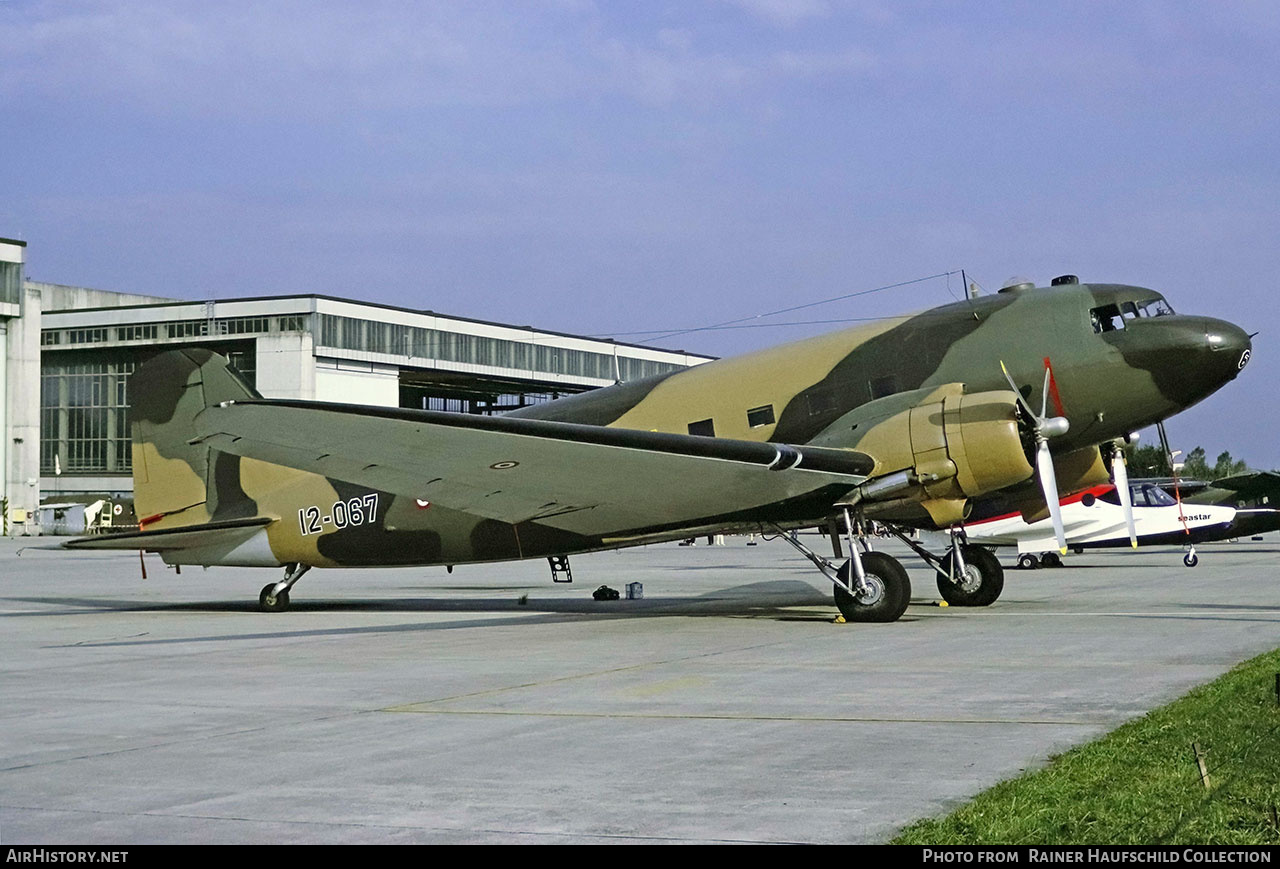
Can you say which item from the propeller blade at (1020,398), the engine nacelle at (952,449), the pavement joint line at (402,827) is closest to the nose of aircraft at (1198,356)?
the propeller blade at (1020,398)

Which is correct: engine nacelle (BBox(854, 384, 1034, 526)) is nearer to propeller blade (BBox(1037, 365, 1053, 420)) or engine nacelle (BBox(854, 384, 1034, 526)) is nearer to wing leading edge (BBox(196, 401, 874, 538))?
→ wing leading edge (BBox(196, 401, 874, 538))

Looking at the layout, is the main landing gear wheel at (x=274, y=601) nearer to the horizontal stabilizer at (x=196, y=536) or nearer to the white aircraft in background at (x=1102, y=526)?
the horizontal stabilizer at (x=196, y=536)

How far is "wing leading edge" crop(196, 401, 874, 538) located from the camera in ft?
50.1

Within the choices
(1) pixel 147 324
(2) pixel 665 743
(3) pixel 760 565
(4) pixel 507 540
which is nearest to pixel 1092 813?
(2) pixel 665 743

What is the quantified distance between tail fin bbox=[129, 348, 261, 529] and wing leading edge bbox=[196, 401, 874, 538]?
689cm

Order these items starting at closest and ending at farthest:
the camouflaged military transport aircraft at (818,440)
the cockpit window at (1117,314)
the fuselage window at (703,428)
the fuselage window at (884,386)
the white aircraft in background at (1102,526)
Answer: the camouflaged military transport aircraft at (818,440) → the cockpit window at (1117,314) → the fuselage window at (884,386) → the fuselage window at (703,428) → the white aircraft in background at (1102,526)

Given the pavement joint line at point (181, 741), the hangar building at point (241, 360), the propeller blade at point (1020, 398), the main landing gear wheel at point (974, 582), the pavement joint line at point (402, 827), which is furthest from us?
the hangar building at point (241, 360)

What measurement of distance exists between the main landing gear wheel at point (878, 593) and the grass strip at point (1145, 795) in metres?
8.28

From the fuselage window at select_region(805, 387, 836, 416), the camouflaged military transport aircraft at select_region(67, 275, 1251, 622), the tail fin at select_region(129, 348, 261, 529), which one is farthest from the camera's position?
the tail fin at select_region(129, 348, 261, 529)

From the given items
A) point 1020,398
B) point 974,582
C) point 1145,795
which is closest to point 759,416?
point 1020,398

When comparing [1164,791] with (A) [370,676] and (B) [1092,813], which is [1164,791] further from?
(A) [370,676]

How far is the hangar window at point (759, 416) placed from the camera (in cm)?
1925

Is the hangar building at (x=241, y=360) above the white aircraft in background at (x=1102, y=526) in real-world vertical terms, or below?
above

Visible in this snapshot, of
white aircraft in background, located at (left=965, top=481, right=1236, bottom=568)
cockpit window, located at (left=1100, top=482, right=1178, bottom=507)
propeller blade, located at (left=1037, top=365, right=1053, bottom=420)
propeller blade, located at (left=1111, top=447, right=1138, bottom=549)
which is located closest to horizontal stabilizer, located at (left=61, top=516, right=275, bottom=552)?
propeller blade, located at (left=1037, top=365, right=1053, bottom=420)
